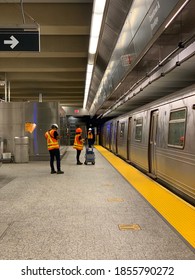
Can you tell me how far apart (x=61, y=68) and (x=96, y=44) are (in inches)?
152

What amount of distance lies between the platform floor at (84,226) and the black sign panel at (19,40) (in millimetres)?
2825

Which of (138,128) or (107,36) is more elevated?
(107,36)

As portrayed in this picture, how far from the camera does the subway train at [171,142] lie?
6199mm

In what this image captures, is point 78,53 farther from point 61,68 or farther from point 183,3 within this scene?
point 183,3

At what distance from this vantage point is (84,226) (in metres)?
Answer: 4.48

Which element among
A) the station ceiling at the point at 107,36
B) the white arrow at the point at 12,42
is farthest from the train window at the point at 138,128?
the white arrow at the point at 12,42

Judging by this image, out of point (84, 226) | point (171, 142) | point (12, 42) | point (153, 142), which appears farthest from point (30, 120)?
point (84, 226)

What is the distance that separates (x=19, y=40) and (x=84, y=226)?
356cm

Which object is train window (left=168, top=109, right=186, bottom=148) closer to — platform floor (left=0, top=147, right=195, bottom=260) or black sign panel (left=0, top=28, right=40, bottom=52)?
platform floor (left=0, top=147, right=195, bottom=260)

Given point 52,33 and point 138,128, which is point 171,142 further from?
point 138,128

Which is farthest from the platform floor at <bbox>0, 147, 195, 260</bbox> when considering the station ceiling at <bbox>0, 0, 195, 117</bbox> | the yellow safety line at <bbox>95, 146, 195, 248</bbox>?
the station ceiling at <bbox>0, 0, 195, 117</bbox>

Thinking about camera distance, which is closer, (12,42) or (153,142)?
(12,42)

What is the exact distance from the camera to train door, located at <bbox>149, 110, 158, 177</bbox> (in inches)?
360

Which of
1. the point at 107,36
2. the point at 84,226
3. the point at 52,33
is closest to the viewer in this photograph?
the point at 84,226
